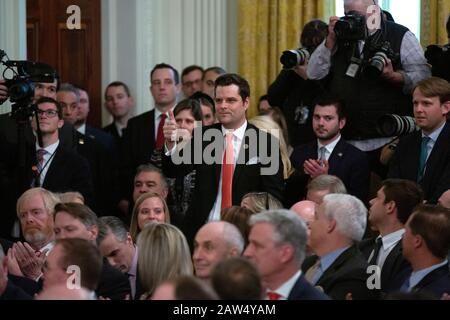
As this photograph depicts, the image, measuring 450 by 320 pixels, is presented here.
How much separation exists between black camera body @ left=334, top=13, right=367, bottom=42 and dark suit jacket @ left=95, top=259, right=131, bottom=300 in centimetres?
248

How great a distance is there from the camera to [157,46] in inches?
377

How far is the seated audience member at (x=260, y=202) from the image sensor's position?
254 inches

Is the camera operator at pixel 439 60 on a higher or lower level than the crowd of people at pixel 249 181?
higher

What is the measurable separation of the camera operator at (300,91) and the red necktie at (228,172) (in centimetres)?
96

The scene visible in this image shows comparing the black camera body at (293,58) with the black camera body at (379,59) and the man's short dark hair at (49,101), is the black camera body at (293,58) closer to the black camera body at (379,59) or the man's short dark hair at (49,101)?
the black camera body at (379,59)

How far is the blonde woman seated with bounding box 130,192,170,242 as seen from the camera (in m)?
6.75

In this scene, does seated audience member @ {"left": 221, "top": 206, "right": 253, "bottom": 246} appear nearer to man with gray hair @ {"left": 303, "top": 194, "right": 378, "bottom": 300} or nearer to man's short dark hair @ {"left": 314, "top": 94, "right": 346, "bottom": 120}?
man with gray hair @ {"left": 303, "top": 194, "right": 378, "bottom": 300}

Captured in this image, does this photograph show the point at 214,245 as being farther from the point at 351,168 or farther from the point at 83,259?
the point at 351,168

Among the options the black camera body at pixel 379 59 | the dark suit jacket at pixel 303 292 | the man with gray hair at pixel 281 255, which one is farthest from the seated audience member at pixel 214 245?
the black camera body at pixel 379 59

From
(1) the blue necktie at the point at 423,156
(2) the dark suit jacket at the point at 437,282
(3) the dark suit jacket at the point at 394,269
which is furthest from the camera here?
(1) the blue necktie at the point at 423,156

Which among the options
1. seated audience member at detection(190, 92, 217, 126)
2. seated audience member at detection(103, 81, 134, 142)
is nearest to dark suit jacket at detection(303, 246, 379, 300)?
seated audience member at detection(190, 92, 217, 126)

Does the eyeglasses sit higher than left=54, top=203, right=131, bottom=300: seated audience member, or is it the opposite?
the eyeglasses
